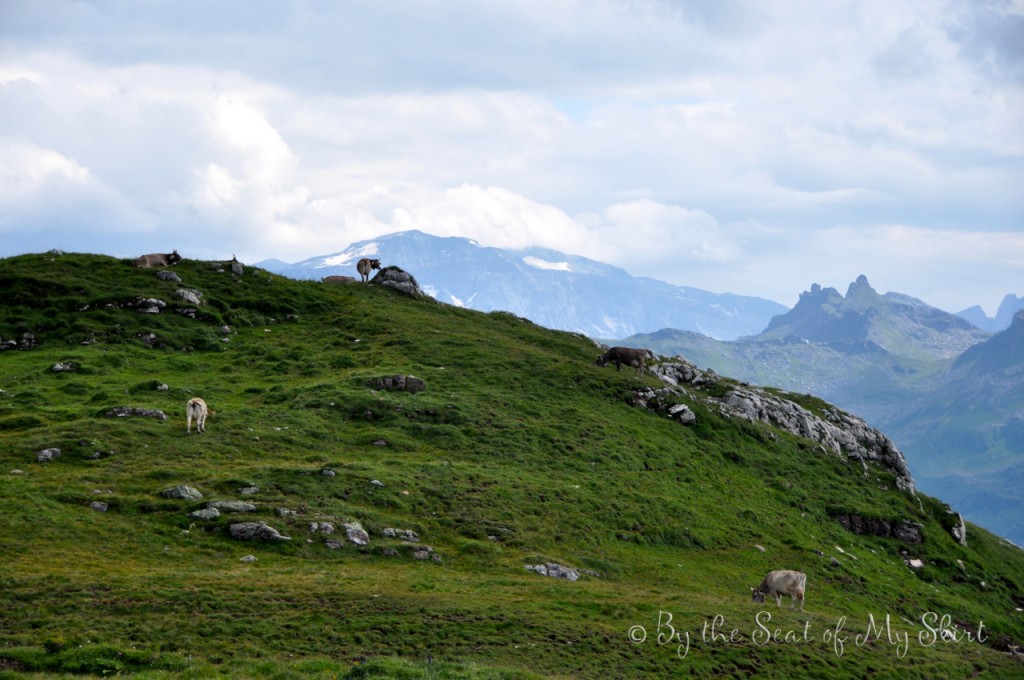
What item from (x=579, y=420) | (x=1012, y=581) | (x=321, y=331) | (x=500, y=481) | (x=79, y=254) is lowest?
(x=1012, y=581)

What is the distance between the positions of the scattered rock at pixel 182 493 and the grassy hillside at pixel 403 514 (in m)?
0.60

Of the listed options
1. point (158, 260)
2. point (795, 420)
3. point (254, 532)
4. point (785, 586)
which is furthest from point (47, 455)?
point (795, 420)

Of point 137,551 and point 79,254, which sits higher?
point 79,254

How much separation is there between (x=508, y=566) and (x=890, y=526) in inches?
1514

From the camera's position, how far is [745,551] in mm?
47844

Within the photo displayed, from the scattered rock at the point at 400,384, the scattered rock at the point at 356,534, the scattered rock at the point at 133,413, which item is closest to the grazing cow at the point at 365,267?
the scattered rock at the point at 400,384

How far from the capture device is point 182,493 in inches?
1427

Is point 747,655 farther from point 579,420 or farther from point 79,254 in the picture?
point 79,254

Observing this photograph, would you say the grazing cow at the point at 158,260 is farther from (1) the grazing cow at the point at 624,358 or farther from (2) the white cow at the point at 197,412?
(1) the grazing cow at the point at 624,358

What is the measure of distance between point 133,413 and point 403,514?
737 inches

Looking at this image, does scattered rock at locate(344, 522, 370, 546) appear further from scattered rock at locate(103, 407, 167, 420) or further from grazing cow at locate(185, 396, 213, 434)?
scattered rock at locate(103, 407, 167, 420)

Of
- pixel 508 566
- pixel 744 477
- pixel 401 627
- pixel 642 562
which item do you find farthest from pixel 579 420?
pixel 401 627

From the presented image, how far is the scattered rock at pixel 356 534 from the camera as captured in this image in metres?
36.3

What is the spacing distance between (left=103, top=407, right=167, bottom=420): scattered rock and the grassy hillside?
0.58 meters
